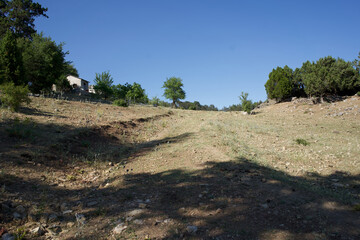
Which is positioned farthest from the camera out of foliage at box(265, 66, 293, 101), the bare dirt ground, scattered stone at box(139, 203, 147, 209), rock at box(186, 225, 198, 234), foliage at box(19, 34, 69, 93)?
foliage at box(265, 66, 293, 101)

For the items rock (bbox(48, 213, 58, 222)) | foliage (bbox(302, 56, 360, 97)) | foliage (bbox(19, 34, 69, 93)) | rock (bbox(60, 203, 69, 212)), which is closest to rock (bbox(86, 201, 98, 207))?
rock (bbox(60, 203, 69, 212))

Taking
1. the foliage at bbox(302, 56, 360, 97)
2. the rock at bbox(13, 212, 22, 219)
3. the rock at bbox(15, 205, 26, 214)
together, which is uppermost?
the foliage at bbox(302, 56, 360, 97)

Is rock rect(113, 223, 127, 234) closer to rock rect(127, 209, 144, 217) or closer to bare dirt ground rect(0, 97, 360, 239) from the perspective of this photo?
bare dirt ground rect(0, 97, 360, 239)

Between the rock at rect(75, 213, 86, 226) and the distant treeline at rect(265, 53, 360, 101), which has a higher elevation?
the distant treeline at rect(265, 53, 360, 101)

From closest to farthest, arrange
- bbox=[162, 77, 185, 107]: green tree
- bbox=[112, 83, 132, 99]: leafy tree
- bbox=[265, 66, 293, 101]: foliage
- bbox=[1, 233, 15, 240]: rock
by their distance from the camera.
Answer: bbox=[1, 233, 15, 240]: rock
bbox=[265, 66, 293, 101]: foliage
bbox=[112, 83, 132, 99]: leafy tree
bbox=[162, 77, 185, 107]: green tree

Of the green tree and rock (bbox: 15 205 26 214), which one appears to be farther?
the green tree

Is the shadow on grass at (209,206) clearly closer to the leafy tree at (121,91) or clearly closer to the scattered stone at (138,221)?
the scattered stone at (138,221)

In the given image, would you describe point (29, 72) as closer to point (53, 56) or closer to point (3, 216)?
point (53, 56)

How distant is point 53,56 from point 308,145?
31.4 m

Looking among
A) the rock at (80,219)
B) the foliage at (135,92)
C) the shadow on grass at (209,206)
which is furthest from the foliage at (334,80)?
the foliage at (135,92)

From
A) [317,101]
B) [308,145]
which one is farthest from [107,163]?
[317,101]

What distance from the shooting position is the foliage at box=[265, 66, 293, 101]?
38625 mm

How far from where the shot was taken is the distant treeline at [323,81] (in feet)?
102

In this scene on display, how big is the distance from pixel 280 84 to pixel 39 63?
132 ft
